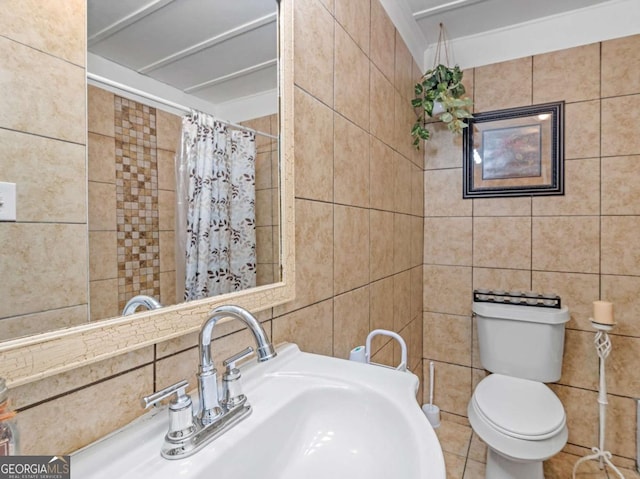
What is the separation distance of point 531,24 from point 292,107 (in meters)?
1.88

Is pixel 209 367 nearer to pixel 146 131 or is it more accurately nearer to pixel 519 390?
pixel 146 131

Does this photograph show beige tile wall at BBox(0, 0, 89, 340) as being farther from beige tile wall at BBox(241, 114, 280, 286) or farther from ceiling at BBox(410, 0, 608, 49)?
ceiling at BBox(410, 0, 608, 49)

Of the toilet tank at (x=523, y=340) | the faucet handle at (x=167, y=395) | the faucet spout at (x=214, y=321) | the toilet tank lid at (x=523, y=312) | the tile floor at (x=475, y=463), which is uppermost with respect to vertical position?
the faucet spout at (x=214, y=321)

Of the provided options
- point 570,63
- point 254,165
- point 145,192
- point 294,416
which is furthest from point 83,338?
point 570,63

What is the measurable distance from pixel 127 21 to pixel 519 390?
198 cm

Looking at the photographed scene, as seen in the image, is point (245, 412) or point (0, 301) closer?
point (0, 301)

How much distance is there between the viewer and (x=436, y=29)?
2.03 m

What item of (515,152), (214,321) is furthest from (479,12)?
(214,321)

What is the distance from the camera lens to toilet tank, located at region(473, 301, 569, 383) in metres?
1.76

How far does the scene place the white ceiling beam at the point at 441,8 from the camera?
175 cm

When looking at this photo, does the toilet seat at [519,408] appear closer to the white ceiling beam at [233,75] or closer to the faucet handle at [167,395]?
the faucet handle at [167,395]

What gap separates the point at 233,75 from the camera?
2.79ft

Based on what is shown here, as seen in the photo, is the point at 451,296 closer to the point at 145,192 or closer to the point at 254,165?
the point at 254,165

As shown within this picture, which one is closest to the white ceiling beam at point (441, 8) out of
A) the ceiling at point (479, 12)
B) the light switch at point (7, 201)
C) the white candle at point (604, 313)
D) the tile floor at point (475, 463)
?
the ceiling at point (479, 12)
